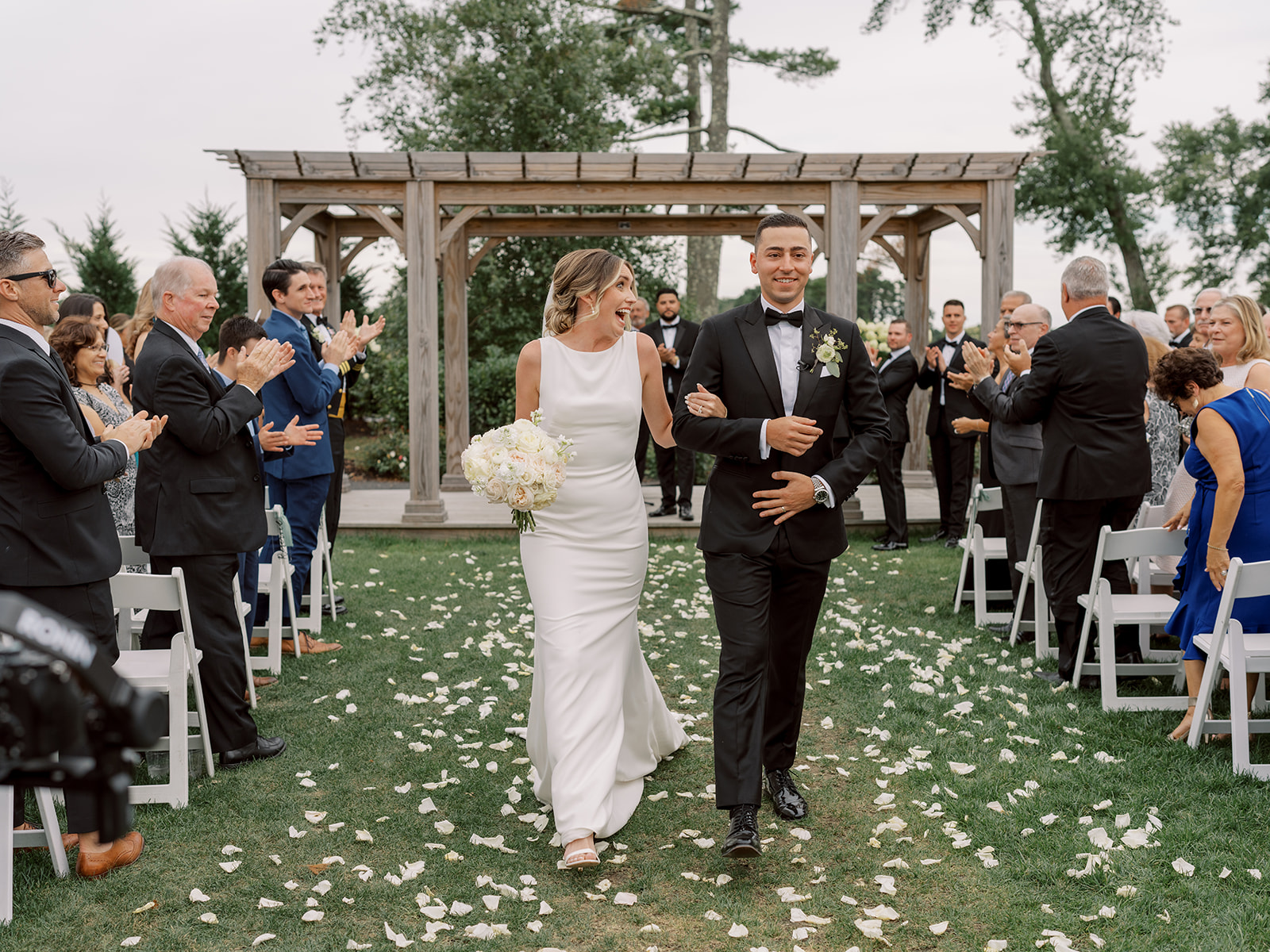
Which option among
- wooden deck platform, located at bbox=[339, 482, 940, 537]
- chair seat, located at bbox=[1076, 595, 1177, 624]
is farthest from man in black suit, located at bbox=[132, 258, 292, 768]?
wooden deck platform, located at bbox=[339, 482, 940, 537]

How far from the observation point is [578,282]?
Answer: 13.3ft

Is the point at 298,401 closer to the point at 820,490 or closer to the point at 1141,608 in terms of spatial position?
the point at 820,490

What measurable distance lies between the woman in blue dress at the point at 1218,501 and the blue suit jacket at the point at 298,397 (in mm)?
4671

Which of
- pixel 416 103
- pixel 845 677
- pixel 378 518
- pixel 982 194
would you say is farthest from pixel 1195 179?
pixel 845 677

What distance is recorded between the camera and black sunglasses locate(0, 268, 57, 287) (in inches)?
140

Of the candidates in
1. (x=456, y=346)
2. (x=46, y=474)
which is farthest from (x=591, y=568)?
(x=456, y=346)

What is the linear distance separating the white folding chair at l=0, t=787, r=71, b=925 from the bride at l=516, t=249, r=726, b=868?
171 cm

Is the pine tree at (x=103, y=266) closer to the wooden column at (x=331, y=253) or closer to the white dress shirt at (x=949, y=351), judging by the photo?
the wooden column at (x=331, y=253)

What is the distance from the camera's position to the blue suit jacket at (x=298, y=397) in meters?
6.38

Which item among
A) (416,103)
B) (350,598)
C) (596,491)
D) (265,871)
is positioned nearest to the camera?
(265,871)

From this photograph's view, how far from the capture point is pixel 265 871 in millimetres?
3793

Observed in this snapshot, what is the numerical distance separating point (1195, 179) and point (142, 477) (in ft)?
74.3

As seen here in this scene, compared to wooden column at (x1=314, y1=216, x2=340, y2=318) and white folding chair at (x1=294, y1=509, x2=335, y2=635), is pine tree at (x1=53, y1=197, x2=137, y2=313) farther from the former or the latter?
white folding chair at (x1=294, y1=509, x2=335, y2=635)

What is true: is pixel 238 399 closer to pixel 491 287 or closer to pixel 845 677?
pixel 845 677
